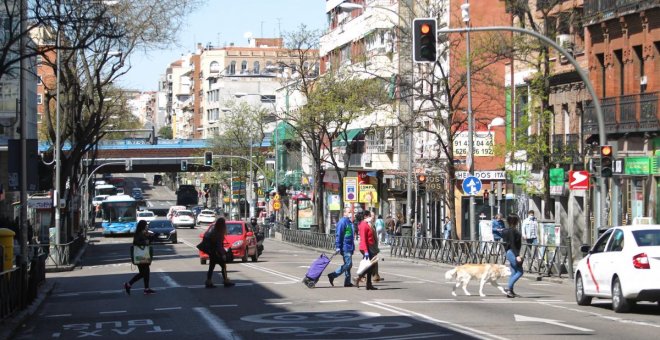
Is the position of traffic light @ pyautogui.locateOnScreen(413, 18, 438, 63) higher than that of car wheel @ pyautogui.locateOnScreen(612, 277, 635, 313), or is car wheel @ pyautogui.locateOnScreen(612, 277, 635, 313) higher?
traffic light @ pyautogui.locateOnScreen(413, 18, 438, 63)

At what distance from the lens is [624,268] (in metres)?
21.9

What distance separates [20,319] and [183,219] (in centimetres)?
8627

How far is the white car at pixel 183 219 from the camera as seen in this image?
107312mm

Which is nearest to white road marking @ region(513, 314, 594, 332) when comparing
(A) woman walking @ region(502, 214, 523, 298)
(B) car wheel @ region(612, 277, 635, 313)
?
(B) car wheel @ region(612, 277, 635, 313)

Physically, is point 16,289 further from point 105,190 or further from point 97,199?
point 105,190

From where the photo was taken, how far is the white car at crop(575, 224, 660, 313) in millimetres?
21375

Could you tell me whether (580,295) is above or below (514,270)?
below

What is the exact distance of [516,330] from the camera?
18.0 metres

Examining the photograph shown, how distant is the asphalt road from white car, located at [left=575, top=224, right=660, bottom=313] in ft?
1.16

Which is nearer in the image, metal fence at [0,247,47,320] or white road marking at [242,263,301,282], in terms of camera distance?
metal fence at [0,247,47,320]

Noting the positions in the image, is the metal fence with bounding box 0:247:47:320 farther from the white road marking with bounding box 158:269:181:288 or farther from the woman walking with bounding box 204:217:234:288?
the white road marking with bounding box 158:269:181:288

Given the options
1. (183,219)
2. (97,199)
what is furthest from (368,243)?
(97,199)

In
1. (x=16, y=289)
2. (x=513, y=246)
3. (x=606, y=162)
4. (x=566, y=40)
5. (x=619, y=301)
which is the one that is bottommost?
(x=619, y=301)

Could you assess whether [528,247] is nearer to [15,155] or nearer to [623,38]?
[623,38]
